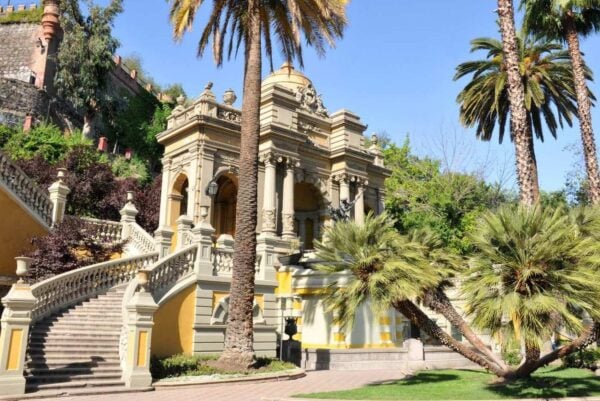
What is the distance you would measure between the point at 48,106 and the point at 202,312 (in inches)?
1434

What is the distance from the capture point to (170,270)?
1648 centimetres

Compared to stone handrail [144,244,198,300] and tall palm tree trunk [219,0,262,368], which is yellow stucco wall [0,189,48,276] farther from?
tall palm tree trunk [219,0,262,368]

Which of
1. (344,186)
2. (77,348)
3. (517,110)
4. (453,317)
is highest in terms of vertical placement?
(344,186)

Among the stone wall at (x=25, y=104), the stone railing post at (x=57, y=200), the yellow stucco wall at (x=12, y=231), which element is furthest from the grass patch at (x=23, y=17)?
the yellow stucco wall at (x=12, y=231)

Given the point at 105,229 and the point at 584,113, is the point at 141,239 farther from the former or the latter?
the point at 584,113

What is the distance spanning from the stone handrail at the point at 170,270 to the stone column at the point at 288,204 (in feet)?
38.5

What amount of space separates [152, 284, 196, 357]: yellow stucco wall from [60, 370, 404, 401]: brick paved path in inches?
100

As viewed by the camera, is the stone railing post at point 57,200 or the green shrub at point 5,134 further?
the green shrub at point 5,134

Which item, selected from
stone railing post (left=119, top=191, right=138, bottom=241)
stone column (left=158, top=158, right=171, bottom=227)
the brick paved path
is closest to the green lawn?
the brick paved path

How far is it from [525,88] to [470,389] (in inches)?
784

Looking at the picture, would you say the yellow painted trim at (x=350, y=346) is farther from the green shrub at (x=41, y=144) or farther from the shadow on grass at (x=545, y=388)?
the green shrub at (x=41, y=144)

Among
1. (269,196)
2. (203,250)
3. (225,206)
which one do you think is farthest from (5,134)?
(203,250)

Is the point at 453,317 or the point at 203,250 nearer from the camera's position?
the point at 453,317

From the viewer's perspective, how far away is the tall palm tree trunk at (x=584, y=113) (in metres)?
20.8
